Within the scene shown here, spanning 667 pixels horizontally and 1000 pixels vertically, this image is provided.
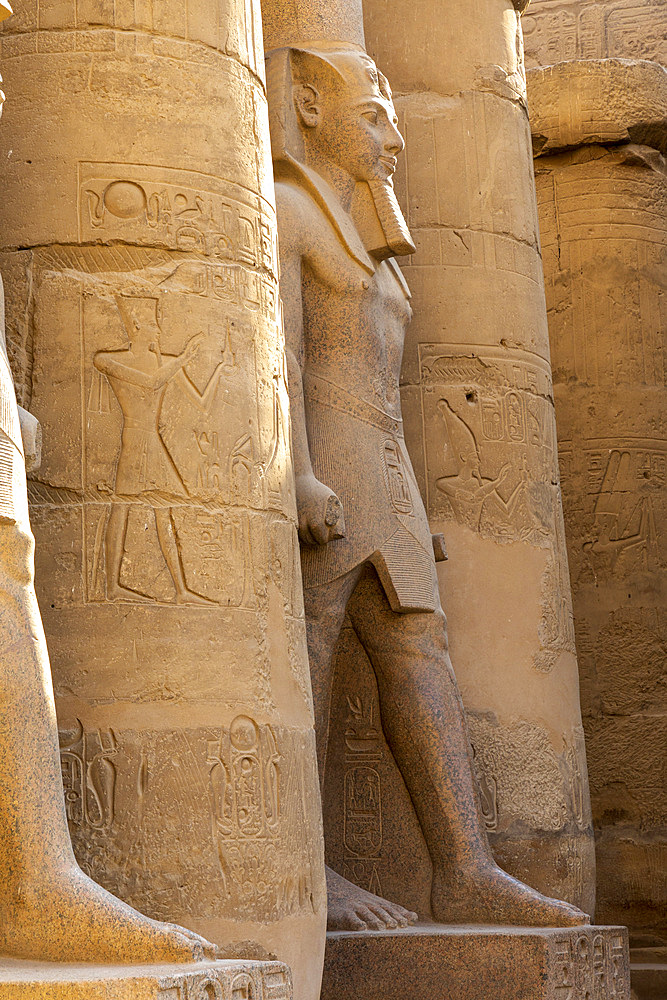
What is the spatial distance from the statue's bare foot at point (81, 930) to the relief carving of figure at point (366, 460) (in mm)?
2029

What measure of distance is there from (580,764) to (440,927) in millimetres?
1329

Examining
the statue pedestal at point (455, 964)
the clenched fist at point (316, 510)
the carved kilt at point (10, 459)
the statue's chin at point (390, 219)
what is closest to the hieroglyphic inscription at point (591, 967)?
the statue pedestal at point (455, 964)

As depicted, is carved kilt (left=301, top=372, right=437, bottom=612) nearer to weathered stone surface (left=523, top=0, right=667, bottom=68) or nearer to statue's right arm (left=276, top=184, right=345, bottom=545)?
statue's right arm (left=276, top=184, right=345, bottom=545)

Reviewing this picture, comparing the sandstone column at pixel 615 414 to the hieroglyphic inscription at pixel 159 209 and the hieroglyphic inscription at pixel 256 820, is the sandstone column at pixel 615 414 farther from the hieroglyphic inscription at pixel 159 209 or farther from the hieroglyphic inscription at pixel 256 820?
the hieroglyphic inscription at pixel 159 209

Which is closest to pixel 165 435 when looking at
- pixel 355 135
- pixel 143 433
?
pixel 143 433

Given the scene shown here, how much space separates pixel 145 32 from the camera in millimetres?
4680

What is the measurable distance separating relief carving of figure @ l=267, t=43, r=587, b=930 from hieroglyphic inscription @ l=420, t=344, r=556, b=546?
0.60m

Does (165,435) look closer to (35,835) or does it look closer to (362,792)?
(35,835)

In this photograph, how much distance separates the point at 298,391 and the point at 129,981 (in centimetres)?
259

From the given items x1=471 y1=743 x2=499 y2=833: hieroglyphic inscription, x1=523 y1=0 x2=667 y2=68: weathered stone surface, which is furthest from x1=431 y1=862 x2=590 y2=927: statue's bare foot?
x1=523 y1=0 x2=667 y2=68: weathered stone surface

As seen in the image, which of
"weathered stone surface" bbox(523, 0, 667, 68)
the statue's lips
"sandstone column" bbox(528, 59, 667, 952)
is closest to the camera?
the statue's lips

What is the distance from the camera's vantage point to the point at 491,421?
661 centimetres

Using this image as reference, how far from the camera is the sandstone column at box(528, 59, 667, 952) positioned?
27.6 ft

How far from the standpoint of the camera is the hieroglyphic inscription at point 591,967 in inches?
209
